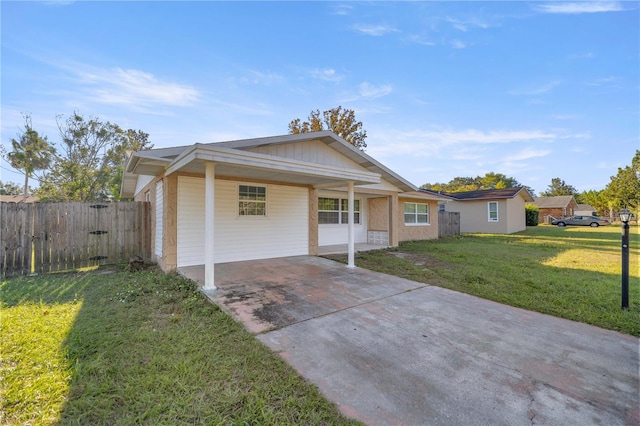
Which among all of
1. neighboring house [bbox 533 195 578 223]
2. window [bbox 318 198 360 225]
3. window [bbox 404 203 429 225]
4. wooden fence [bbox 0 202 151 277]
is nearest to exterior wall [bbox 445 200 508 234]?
window [bbox 404 203 429 225]

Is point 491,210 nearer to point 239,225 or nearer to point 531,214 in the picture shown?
point 531,214

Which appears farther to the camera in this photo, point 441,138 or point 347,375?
point 441,138

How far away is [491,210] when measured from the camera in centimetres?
2180

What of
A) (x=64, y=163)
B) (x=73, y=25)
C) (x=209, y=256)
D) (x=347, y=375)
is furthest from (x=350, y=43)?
(x=64, y=163)

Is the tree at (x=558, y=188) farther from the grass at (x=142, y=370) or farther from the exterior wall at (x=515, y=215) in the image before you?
the grass at (x=142, y=370)

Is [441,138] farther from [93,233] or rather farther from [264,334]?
[93,233]

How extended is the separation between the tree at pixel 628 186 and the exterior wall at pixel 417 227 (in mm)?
28793

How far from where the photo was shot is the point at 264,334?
3.64 m

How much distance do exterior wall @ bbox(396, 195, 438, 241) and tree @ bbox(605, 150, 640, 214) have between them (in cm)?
2879

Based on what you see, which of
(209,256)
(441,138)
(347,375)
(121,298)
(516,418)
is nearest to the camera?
(516,418)

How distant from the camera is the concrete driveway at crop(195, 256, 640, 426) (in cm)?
227

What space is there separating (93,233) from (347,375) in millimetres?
8809

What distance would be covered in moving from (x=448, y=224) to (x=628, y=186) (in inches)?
1127

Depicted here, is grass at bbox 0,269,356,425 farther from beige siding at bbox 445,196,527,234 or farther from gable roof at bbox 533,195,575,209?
gable roof at bbox 533,195,575,209
